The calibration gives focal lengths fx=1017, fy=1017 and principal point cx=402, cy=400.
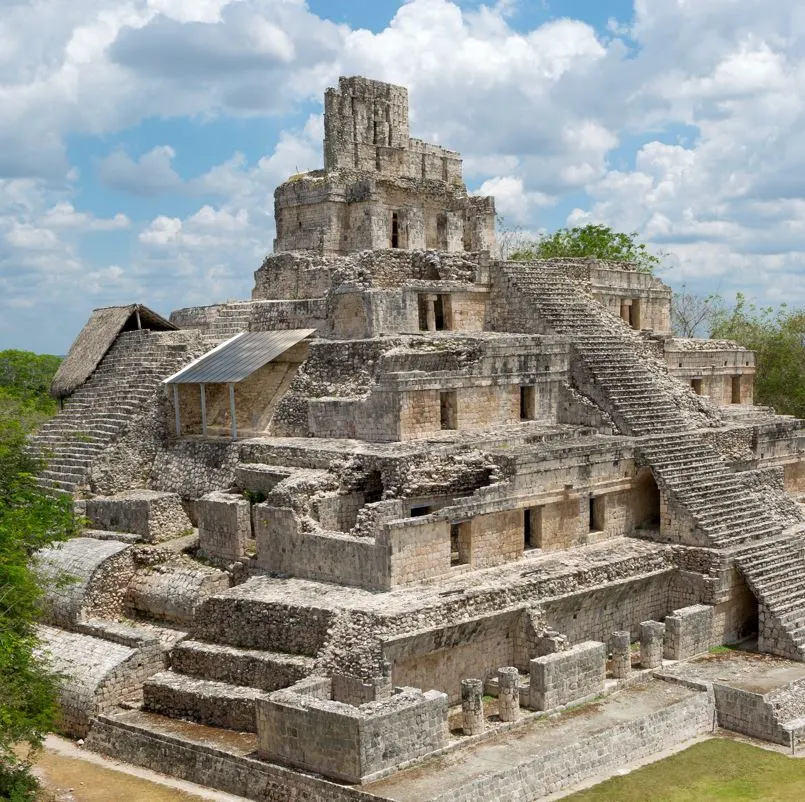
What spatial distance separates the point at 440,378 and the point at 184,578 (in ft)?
20.1

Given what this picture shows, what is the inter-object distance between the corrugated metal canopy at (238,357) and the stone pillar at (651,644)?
9.41m

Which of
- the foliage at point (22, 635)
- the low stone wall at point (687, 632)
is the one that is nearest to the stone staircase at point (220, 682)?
the foliage at point (22, 635)

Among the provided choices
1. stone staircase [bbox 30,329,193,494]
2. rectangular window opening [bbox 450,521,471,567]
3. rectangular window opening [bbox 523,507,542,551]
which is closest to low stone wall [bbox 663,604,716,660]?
rectangular window opening [bbox 523,507,542,551]

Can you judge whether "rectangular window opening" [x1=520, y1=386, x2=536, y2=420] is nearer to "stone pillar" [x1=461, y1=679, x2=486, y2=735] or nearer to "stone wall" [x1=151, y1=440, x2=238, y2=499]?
"stone wall" [x1=151, y1=440, x2=238, y2=499]

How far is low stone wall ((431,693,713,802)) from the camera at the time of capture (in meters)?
13.4

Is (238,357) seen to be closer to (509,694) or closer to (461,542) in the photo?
(461,542)

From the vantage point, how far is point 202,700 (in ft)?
52.3

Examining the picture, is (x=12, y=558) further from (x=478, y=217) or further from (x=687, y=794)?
(x=478, y=217)

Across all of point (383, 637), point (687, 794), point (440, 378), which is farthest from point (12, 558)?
point (687, 794)

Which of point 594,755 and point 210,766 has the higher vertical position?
point 594,755

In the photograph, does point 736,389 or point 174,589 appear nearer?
point 174,589

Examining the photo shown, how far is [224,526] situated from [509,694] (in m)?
6.62

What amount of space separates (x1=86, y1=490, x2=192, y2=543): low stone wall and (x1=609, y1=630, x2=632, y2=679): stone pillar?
916cm

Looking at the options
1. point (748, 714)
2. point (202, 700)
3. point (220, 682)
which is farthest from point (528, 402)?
point (202, 700)
